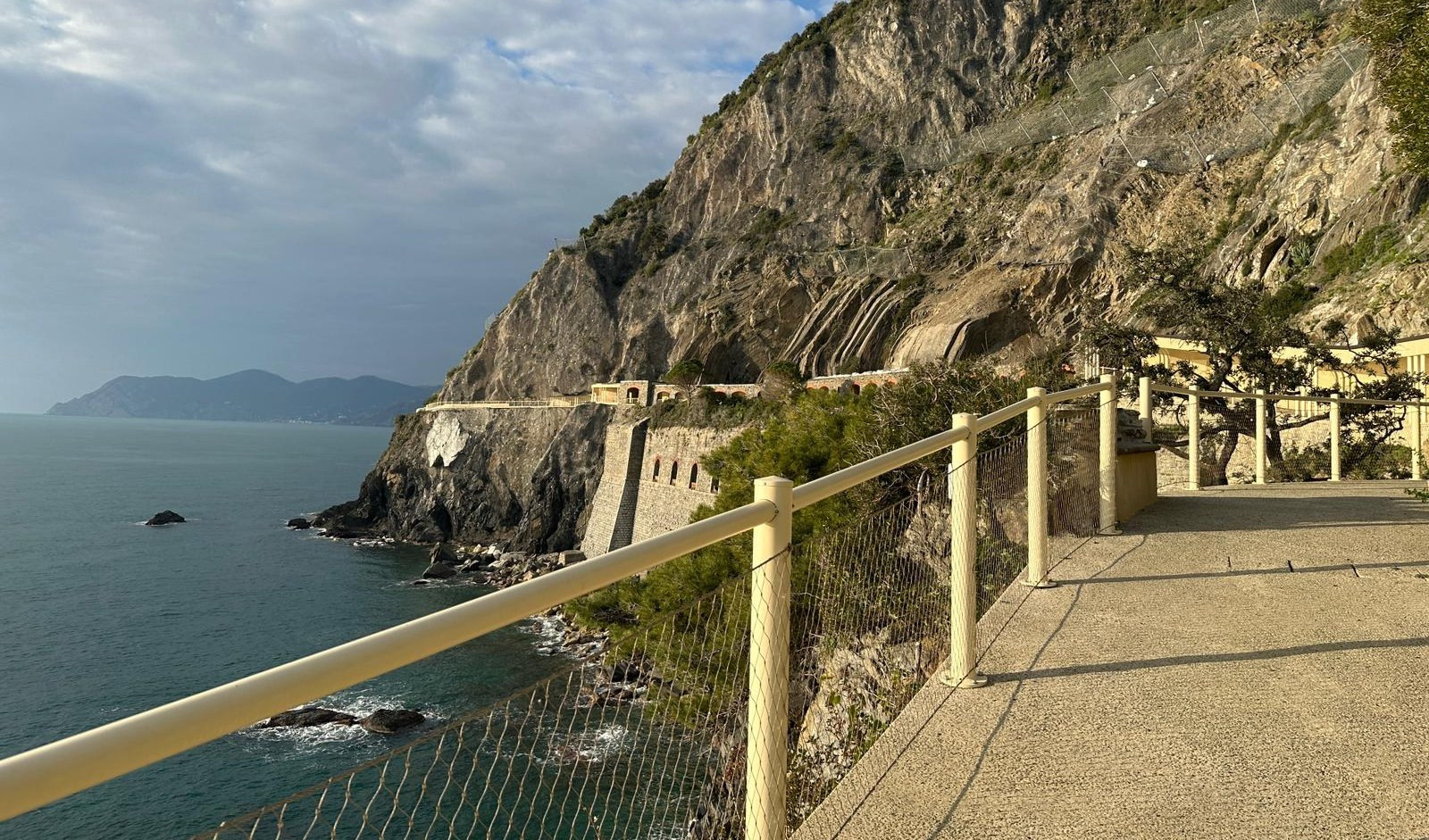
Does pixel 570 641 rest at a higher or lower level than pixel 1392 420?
lower

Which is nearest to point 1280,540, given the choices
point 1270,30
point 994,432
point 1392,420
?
point 994,432

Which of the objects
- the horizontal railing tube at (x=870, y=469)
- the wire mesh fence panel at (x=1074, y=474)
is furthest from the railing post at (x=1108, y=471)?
the horizontal railing tube at (x=870, y=469)

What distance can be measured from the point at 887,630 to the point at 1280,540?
12.0ft

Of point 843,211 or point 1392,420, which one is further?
point 843,211

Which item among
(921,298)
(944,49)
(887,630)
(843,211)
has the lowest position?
(887,630)

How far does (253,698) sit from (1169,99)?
48.0 meters

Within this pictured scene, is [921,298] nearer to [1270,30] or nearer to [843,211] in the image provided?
[843,211]

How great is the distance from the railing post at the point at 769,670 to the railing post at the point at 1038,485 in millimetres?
3433

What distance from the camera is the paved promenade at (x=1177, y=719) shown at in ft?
10.0

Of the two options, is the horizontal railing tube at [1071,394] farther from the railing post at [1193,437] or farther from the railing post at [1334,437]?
the railing post at [1334,437]

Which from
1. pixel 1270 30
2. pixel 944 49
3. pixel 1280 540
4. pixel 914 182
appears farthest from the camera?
pixel 944 49

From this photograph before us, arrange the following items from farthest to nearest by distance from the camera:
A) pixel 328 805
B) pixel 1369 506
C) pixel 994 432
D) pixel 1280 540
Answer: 1. pixel 328 805
2. pixel 994 432
3. pixel 1369 506
4. pixel 1280 540

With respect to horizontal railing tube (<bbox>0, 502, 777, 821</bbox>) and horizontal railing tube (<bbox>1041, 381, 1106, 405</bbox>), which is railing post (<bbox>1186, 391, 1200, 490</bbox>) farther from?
horizontal railing tube (<bbox>0, 502, 777, 821</bbox>)

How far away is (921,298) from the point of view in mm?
A: 41969
